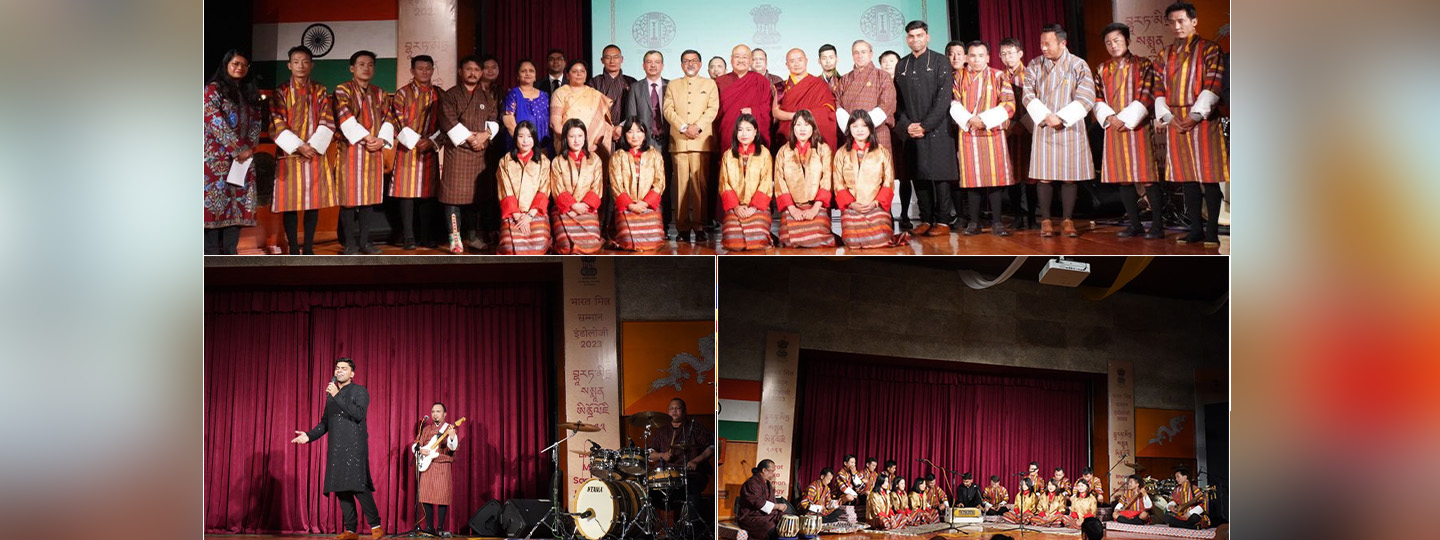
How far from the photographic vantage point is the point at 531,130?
568cm

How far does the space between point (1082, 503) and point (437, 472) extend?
331 centimetres

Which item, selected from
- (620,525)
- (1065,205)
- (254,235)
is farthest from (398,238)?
(1065,205)

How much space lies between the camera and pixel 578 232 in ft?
18.6

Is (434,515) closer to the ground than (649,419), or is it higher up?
closer to the ground

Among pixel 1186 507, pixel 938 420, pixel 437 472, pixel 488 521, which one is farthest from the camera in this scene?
pixel 437 472

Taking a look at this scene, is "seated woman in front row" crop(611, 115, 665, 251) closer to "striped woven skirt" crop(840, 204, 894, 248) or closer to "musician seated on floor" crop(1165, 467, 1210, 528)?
"striped woven skirt" crop(840, 204, 894, 248)

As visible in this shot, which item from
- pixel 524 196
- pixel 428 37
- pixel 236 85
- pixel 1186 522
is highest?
pixel 428 37

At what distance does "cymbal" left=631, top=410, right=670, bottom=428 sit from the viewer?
18.7 ft

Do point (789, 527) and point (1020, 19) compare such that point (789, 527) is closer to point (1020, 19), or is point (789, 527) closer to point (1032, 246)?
point (1032, 246)

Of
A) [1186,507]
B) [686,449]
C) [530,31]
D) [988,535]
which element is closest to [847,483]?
[988,535]

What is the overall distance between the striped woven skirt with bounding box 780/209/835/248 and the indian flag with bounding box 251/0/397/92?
205 centimetres

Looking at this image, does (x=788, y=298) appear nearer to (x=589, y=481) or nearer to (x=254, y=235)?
(x=589, y=481)

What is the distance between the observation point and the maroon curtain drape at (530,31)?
5566 millimetres

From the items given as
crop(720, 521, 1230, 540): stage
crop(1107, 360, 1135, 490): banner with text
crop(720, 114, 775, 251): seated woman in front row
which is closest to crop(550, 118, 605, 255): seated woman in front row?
crop(720, 114, 775, 251): seated woman in front row
